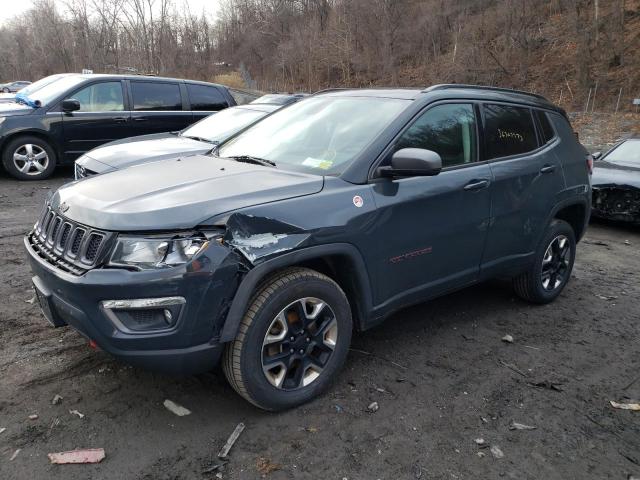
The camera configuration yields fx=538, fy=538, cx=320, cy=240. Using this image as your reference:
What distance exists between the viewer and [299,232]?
2.88m

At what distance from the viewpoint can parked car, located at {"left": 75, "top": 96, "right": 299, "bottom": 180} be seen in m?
6.22

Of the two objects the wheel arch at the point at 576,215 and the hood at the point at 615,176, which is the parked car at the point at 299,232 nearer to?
the wheel arch at the point at 576,215

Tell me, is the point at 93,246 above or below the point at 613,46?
below

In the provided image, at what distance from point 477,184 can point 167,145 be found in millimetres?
4325

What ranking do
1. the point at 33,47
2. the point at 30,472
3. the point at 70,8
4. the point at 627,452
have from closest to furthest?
the point at 30,472
the point at 627,452
the point at 70,8
the point at 33,47

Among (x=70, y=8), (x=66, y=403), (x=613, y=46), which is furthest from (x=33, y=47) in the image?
(x=66, y=403)

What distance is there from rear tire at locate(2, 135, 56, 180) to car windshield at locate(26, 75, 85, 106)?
69 centimetres

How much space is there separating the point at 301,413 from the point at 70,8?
123ft

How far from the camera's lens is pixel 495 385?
3443 millimetres

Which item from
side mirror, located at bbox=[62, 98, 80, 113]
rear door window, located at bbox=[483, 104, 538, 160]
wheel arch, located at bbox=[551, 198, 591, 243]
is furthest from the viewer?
side mirror, located at bbox=[62, 98, 80, 113]

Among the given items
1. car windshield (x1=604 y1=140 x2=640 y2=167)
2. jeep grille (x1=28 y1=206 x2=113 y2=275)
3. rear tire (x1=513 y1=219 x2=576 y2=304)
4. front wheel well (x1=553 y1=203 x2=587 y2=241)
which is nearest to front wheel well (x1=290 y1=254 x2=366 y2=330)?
jeep grille (x1=28 y1=206 x2=113 y2=275)

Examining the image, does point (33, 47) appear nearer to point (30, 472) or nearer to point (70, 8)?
point (70, 8)

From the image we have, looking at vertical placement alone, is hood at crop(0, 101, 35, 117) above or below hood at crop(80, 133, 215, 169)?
above

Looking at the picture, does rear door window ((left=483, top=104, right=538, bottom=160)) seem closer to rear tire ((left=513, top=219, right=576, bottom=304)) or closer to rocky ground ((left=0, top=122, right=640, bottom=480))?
rear tire ((left=513, top=219, right=576, bottom=304))
